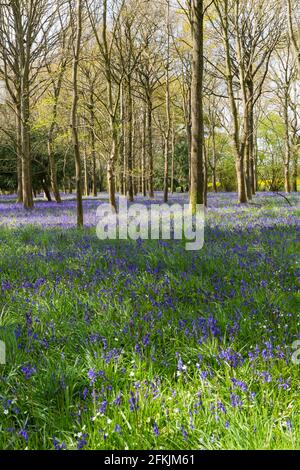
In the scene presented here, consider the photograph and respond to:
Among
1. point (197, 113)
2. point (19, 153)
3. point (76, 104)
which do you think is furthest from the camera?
point (19, 153)

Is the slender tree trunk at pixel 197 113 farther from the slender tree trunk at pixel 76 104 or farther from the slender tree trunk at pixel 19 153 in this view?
the slender tree trunk at pixel 19 153

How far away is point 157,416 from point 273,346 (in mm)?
1174

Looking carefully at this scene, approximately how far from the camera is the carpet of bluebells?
6.62 feet

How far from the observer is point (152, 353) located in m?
2.78

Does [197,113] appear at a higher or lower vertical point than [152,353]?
higher

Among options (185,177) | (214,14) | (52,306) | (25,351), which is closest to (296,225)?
(52,306)

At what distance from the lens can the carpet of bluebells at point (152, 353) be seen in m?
2.02

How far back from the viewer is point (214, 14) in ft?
66.0

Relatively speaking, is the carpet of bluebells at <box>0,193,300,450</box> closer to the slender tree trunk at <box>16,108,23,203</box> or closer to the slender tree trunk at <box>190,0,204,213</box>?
the slender tree trunk at <box>190,0,204,213</box>

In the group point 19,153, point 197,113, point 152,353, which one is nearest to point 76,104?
point 197,113

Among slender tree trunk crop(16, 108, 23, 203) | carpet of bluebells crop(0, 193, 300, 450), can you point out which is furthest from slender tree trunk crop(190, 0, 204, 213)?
slender tree trunk crop(16, 108, 23, 203)

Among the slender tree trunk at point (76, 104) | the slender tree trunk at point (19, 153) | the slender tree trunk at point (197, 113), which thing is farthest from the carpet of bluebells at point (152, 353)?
the slender tree trunk at point (19, 153)

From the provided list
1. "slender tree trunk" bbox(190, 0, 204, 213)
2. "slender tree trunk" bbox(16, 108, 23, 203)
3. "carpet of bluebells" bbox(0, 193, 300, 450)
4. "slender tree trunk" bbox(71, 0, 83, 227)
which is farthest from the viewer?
"slender tree trunk" bbox(16, 108, 23, 203)

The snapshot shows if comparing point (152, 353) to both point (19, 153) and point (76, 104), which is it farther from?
point (19, 153)
